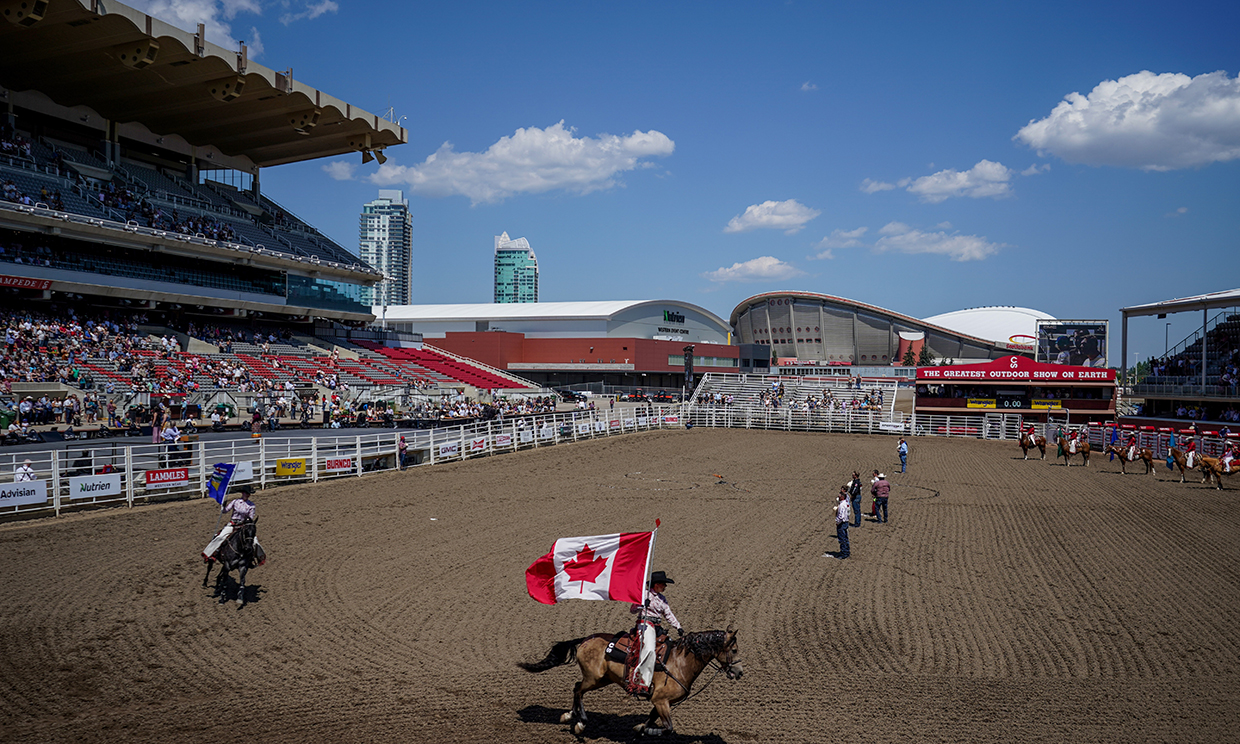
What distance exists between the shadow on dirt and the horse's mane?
0.85 m

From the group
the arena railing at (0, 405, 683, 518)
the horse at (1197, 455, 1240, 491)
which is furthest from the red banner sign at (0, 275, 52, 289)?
the horse at (1197, 455, 1240, 491)

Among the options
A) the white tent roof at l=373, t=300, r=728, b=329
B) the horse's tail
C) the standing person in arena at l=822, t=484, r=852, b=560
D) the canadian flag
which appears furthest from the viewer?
the white tent roof at l=373, t=300, r=728, b=329

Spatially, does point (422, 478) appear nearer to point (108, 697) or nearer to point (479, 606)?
point (479, 606)

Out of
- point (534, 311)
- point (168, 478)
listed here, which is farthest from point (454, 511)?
point (534, 311)

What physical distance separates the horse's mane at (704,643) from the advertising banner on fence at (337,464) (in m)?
17.0

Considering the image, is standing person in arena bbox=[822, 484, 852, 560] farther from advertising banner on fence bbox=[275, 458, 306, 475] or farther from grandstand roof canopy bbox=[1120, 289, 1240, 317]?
grandstand roof canopy bbox=[1120, 289, 1240, 317]

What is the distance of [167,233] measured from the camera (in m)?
35.1

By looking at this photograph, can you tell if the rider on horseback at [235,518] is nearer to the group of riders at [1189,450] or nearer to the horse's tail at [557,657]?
the horse's tail at [557,657]

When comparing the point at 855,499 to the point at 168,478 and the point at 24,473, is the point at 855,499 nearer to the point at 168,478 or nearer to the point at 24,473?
the point at 168,478

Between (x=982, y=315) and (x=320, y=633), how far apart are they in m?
117

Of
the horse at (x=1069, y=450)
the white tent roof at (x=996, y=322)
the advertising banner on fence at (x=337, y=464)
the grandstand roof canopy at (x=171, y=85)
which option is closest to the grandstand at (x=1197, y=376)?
the horse at (x=1069, y=450)

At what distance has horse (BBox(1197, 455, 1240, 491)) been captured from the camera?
2156 cm

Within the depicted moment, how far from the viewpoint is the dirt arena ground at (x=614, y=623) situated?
22.8ft

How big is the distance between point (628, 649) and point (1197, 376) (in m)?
42.1
